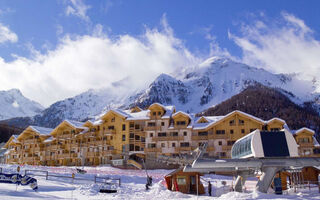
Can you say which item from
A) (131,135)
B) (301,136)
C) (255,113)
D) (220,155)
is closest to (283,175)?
(220,155)

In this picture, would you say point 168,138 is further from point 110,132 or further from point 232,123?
point 110,132

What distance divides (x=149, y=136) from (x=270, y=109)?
105 m

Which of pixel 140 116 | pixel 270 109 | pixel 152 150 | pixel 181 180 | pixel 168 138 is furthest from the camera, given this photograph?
pixel 270 109

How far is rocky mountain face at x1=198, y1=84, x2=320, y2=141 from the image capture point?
149m

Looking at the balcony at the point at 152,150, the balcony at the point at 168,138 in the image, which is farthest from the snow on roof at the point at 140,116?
the balcony at the point at 152,150

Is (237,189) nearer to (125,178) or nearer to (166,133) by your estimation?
(125,178)

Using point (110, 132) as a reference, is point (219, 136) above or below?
below

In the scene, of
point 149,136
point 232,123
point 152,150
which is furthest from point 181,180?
point 149,136

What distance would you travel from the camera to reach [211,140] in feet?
230

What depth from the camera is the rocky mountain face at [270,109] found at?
14862 centimetres

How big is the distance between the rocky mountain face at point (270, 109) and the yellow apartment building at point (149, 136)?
7198 centimetres

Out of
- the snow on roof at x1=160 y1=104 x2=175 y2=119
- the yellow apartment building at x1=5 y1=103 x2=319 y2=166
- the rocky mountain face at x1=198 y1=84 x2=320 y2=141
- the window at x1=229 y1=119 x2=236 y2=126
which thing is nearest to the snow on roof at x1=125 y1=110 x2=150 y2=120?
the yellow apartment building at x1=5 y1=103 x2=319 y2=166

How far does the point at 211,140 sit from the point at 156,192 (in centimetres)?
3799

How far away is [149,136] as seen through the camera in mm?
74312
